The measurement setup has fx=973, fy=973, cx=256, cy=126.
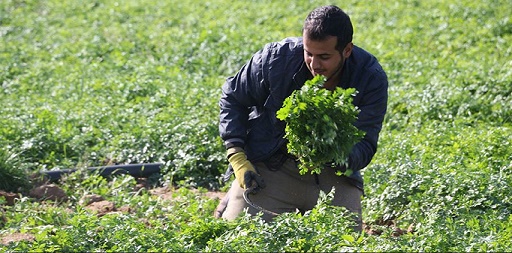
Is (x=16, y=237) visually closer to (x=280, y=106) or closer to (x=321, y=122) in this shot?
(x=280, y=106)

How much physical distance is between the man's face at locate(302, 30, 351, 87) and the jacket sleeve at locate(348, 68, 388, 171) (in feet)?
Result: 0.86

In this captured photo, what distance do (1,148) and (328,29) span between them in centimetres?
331

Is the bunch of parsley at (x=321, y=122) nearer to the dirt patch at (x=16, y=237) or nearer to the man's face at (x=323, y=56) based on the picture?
the man's face at (x=323, y=56)

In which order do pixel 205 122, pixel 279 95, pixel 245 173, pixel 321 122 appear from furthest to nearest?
1. pixel 205 122
2. pixel 245 173
3. pixel 279 95
4. pixel 321 122

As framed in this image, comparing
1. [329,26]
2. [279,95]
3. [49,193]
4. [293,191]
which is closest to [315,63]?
[329,26]

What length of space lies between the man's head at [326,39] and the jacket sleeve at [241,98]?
41 centimetres

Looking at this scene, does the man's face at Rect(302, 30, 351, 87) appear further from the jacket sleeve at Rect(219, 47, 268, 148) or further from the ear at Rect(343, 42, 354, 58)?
the jacket sleeve at Rect(219, 47, 268, 148)

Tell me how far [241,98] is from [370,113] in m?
0.83

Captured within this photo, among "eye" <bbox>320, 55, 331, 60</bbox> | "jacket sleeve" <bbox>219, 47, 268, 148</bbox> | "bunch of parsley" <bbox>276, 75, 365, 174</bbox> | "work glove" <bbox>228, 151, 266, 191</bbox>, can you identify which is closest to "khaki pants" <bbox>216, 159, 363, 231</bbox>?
"work glove" <bbox>228, 151, 266, 191</bbox>

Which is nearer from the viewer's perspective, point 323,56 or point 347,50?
point 323,56

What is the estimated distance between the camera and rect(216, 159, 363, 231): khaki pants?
6.19 metres

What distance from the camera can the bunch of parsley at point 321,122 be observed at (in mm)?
5312

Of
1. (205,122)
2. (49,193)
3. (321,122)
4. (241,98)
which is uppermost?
(321,122)

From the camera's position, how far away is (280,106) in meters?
6.01
